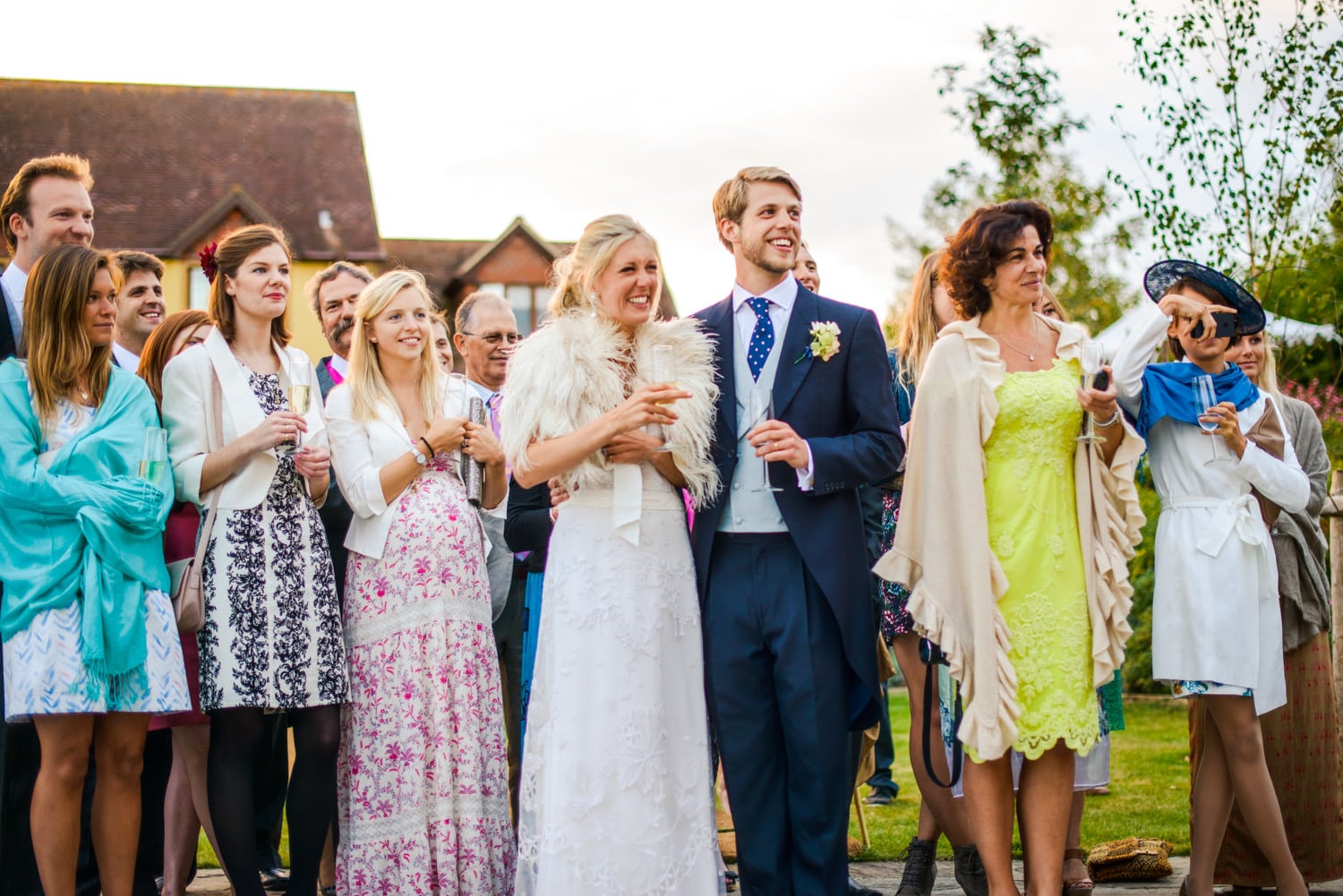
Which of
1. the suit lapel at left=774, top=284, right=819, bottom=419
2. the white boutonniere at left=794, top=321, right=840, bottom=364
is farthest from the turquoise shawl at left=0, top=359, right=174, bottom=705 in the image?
the white boutonniere at left=794, top=321, right=840, bottom=364

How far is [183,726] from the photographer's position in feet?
16.5

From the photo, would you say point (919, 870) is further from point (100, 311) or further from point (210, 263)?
point (100, 311)

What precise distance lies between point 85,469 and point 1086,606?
11.6ft

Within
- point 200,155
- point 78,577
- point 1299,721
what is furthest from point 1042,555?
point 200,155

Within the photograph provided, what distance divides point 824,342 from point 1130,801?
16.4ft

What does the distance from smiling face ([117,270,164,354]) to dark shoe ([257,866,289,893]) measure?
8.47 ft

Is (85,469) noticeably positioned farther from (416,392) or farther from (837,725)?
(837,725)

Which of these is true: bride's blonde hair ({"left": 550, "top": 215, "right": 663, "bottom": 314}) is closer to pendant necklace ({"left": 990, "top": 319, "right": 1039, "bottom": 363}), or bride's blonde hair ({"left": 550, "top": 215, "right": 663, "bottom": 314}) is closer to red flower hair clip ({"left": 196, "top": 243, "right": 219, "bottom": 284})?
pendant necklace ({"left": 990, "top": 319, "right": 1039, "bottom": 363})

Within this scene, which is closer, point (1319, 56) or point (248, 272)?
point (248, 272)

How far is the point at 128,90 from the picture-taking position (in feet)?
103

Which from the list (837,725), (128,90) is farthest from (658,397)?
(128,90)

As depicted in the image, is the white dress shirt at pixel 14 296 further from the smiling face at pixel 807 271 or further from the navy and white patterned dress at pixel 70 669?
the smiling face at pixel 807 271

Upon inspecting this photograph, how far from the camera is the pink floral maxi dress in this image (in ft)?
15.1

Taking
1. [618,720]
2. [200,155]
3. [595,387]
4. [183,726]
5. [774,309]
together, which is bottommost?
[618,720]
